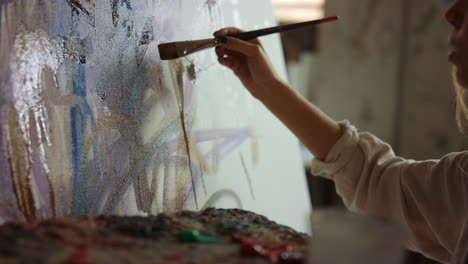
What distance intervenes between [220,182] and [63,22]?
466mm

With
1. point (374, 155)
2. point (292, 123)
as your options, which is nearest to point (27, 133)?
point (292, 123)

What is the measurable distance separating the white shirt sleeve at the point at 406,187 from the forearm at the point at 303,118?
0.02 meters

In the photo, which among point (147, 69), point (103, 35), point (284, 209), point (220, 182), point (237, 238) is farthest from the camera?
point (284, 209)

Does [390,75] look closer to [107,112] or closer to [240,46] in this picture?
[240,46]

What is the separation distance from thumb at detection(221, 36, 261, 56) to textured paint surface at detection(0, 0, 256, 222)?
0.27ft

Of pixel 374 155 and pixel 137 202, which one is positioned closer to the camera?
pixel 137 202

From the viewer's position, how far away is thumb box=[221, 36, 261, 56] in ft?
3.20

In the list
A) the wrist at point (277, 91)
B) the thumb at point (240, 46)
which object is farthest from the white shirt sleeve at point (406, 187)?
the thumb at point (240, 46)

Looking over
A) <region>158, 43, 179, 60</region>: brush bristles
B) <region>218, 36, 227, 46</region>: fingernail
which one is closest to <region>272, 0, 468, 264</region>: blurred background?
<region>218, 36, 227, 46</region>: fingernail

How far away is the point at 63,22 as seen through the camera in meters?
0.69

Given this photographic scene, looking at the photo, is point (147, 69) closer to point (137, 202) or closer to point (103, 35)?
point (103, 35)

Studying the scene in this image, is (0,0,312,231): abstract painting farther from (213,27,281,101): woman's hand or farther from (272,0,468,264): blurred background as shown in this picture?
(272,0,468,264): blurred background

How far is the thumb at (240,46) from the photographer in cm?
98

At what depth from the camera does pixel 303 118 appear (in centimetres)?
105
